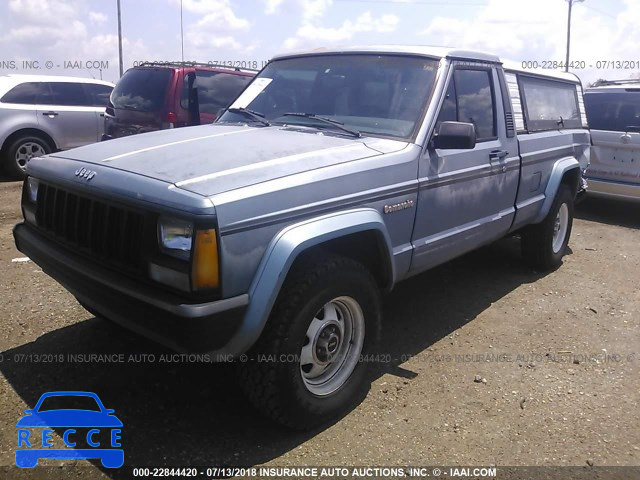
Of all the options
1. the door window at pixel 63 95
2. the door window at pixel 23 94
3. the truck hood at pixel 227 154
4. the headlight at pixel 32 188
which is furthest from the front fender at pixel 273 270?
the door window at pixel 63 95

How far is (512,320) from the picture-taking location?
454 cm

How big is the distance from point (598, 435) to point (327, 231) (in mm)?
1863

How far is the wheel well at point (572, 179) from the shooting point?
567 cm

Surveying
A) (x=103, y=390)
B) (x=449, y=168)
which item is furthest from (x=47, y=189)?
(x=449, y=168)

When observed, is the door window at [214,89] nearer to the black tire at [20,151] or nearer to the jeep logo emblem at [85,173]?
the black tire at [20,151]

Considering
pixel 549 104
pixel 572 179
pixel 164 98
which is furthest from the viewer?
pixel 164 98

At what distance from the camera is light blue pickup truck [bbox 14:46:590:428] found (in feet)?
8.14

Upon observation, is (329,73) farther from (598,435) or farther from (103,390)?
(598,435)

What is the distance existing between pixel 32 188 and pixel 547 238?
14.8 ft

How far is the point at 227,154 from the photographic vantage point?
3000 mm

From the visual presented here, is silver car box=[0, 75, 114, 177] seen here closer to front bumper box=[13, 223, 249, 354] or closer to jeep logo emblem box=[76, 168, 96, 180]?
jeep logo emblem box=[76, 168, 96, 180]

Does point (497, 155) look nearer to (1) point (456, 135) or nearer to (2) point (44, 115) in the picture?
(1) point (456, 135)

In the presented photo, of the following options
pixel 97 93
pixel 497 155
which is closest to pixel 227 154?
pixel 497 155

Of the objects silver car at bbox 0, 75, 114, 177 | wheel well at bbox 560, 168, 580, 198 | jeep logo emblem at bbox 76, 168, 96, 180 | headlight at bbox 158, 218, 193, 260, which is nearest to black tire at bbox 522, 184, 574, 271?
wheel well at bbox 560, 168, 580, 198
